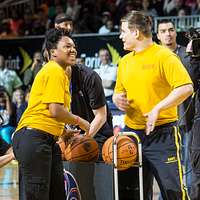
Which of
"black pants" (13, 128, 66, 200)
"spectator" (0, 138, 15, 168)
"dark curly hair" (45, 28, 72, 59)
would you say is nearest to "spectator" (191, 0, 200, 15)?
"spectator" (0, 138, 15, 168)

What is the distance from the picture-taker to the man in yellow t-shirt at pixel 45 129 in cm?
546

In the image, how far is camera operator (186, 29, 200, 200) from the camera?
7.23 meters

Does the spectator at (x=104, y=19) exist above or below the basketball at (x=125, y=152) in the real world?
above

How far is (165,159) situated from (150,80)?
71cm

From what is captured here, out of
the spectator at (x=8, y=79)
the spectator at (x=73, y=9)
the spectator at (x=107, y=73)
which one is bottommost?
the spectator at (x=8, y=79)

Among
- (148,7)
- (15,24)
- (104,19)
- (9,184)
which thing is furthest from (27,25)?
(9,184)

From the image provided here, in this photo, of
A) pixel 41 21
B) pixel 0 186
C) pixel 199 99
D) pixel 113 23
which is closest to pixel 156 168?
pixel 199 99

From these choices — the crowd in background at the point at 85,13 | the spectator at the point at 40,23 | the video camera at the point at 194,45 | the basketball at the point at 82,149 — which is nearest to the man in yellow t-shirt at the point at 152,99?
the basketball at the point at 82,149

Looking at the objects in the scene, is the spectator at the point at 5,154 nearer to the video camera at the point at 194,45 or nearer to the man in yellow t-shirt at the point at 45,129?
the man in yellow t-shirt at the point at 45,129

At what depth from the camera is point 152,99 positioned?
599cm

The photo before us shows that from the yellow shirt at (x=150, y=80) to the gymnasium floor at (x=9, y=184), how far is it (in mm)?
2814

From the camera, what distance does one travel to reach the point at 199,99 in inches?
291

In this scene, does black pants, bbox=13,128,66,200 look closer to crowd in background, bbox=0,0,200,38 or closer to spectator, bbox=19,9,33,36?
crowd in background, bbox=0,0,200,38

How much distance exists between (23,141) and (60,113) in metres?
0.39
